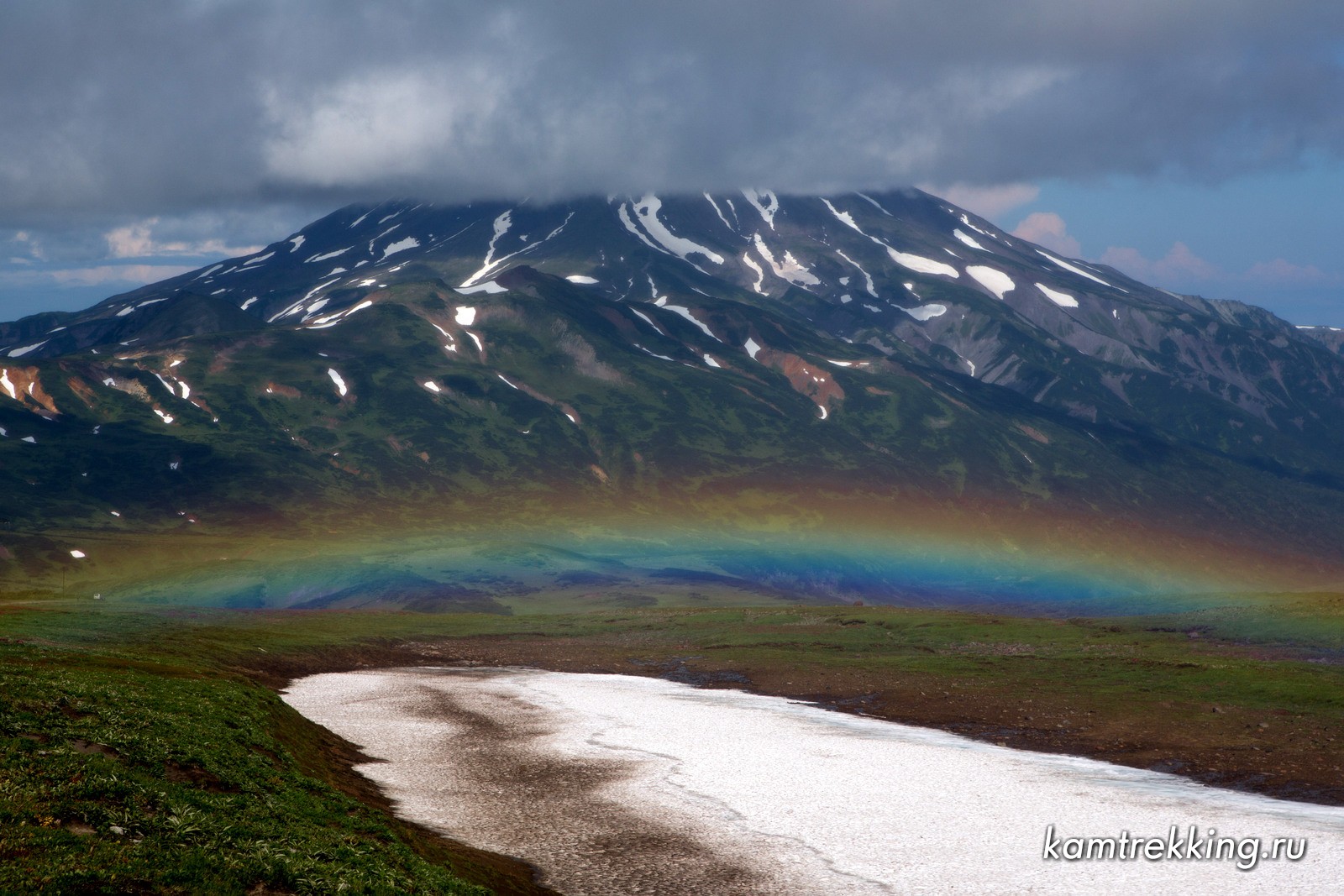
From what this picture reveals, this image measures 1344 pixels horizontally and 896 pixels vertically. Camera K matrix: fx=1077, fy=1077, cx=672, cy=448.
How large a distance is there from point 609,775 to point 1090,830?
19.8m

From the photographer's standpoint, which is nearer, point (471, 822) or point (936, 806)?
point (471, 822)

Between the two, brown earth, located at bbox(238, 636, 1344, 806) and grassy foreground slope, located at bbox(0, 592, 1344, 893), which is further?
brown earth, located at bbox(238, 636, 1344, 806)

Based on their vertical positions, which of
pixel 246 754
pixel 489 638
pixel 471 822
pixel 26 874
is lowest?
pixel 489 638

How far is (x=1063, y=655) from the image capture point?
94.7 metres

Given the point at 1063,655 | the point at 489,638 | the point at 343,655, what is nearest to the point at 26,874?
the point at 1063,655

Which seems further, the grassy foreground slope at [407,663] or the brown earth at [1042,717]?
the brown earth at [1042,717]

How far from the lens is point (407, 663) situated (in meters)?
113

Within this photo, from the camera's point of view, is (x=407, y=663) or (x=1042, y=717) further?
(x=407, y=663)

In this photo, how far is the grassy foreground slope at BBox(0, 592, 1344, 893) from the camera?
76.0 ft

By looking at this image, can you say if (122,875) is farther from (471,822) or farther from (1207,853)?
Result: (1207,853)

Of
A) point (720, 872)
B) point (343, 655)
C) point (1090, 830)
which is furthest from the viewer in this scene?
point (343, 655)

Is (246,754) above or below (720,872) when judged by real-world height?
above

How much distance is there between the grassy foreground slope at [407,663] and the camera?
23.2 m

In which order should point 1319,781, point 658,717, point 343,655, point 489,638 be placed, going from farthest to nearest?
1. point 489,638
2. point 343,655
3. point 658,717
4. point 1319,781
